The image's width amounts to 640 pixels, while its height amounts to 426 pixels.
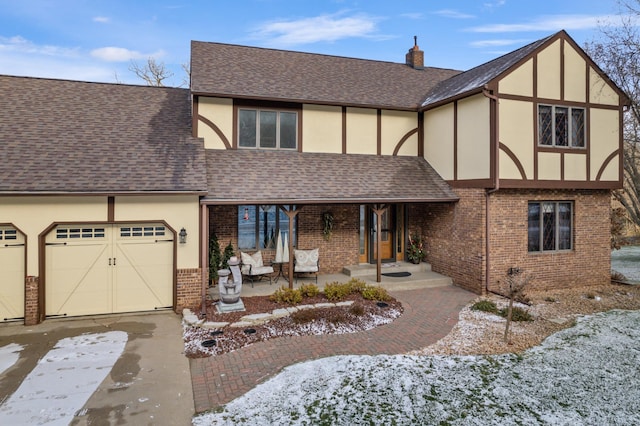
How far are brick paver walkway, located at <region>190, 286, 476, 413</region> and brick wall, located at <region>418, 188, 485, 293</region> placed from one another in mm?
1725

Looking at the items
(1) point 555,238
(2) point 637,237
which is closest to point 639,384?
(1) point 555,238

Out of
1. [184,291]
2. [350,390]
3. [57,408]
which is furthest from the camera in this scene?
[184,291]

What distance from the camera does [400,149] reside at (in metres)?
12.2

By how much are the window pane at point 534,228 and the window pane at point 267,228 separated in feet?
23.6

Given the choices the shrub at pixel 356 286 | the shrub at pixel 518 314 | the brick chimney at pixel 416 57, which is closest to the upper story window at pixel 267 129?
the shrub at pixel 356 286

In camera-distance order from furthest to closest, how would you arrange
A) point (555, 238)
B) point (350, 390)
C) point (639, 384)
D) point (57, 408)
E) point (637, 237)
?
point (637, 237)
point (555, 238)
point (639, 384)
point (350, 390)
point (57, 408)

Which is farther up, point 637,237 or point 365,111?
point 365,111

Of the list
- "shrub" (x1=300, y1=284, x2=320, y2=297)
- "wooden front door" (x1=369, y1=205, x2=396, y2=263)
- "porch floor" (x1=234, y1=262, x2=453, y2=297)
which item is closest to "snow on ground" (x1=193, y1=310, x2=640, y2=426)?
"shrub" (x1=300, y1=284, x2=320, y2=297)

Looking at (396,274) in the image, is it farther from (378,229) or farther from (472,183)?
(472,183)

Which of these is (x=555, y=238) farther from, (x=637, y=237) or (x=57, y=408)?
(x=637, y=237)

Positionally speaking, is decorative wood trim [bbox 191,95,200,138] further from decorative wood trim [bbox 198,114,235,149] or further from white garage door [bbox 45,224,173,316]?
white garage door [bbox 45,224,173,316]

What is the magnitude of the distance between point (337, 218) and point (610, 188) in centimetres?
798

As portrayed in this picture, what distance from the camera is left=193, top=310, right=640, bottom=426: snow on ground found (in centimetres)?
438

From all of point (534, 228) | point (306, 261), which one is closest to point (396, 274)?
point (306, 261)
